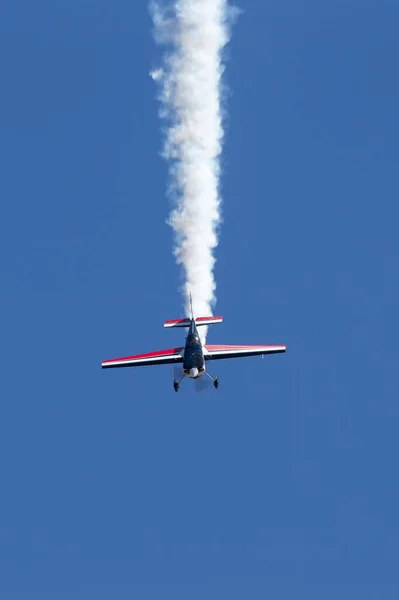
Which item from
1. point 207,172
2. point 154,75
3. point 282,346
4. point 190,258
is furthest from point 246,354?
point 154,75

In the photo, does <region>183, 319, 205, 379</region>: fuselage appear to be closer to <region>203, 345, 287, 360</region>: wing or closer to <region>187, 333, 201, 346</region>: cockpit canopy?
<region>187, 333, 201, 346</region>: cockpit canopy

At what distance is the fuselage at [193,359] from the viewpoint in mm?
70844

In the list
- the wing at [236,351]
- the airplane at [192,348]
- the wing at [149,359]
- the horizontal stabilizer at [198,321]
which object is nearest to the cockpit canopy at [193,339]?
the airplane at [192,348]

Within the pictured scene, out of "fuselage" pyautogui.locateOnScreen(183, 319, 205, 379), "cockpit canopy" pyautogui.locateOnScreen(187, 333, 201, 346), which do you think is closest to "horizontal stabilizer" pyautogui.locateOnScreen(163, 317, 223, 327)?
"cockpit canopy" pyautogui.locateOnScreen(187, 333, 201, 346)

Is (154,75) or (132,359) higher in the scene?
(154,75)

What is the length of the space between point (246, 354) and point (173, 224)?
392 inches

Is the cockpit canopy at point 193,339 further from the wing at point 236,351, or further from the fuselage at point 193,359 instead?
the wing at point 236,351

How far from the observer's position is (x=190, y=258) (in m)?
73.6

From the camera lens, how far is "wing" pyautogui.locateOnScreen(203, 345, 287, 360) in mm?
74188

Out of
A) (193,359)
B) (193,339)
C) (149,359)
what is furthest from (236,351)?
(149,359)

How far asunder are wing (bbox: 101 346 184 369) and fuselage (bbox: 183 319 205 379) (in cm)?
251

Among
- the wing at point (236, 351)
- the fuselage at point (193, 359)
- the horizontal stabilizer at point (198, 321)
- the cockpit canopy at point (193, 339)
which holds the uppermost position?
the horizontal stabilizer at point (198, 321)

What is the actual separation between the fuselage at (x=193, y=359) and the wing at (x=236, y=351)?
1.82 m

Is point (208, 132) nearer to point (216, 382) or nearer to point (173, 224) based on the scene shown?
point (173, 224)
